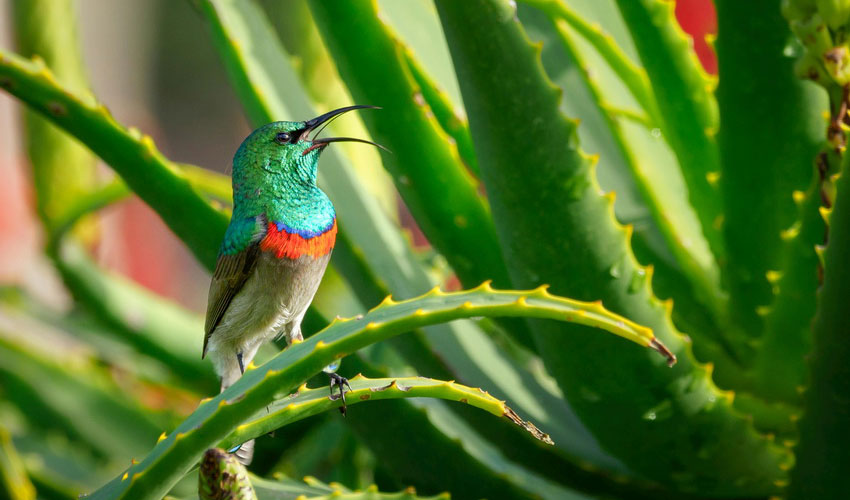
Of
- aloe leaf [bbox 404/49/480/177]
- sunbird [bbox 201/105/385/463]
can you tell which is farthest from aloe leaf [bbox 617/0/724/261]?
sunbird [bbox 201/105/385/463]

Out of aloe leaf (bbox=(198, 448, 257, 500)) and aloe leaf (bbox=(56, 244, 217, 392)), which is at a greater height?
aloe leaf (bbox=(56, 244, 217, 392))

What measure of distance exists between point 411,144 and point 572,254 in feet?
0.78

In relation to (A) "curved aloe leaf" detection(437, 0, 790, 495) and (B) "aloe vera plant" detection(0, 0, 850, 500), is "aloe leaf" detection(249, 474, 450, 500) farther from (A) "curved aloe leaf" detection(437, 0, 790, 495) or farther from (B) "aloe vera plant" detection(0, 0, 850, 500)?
(A) "curved aloe leaf" detection(437, 0, 790, 495)

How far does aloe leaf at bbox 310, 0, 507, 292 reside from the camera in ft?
3.18

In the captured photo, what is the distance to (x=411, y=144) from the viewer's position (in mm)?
1008

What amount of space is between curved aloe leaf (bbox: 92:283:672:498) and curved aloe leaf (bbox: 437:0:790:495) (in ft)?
0.82

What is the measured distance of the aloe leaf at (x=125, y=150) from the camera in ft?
2.98

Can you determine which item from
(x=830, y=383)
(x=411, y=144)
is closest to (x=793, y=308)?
(x=830, y=383)

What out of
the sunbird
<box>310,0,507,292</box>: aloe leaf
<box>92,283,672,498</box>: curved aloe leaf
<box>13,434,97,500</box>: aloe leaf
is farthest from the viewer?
<box>13,434,97,500</box>: aloe leaf

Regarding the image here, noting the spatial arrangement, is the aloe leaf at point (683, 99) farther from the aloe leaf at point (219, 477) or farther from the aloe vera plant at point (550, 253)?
the aloe leaf at point (219, 477)

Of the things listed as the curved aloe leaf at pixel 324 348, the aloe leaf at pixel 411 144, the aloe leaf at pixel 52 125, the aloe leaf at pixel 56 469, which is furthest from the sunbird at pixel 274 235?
the aloe leaf at pixel 52 125

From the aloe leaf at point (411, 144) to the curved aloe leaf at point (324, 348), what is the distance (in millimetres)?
398

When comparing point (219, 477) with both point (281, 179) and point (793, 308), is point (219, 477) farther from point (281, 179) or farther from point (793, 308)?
point (793, 308)

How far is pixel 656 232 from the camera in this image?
116 cm
